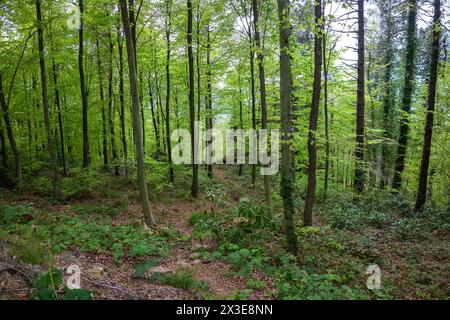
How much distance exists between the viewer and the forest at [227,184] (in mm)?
5398

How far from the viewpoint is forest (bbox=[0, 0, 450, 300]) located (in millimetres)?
5398

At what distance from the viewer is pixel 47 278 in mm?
3857

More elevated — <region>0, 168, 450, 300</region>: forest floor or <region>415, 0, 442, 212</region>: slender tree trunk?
<region>415, 0, 442, 212</region>: slender tree trunk

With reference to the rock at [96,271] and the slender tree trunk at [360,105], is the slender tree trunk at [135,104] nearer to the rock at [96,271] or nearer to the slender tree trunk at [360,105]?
the rock at [96,271]

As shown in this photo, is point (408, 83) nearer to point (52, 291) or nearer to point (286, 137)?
point (286, 137)

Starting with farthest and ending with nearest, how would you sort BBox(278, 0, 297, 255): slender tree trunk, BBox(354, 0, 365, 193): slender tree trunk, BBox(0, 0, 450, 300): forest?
BBox(354, 0, 365, 193): slender tree trunk
BBox(278, 0, 297, 255): slender tree trunk
BBox(0, 0, 450, 300): forest

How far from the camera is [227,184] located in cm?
1781

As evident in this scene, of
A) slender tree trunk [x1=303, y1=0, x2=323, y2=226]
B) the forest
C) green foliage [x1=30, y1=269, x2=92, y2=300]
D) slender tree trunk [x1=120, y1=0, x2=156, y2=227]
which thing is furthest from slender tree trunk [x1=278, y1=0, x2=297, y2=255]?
green foliage [x1=30, y1=269, x2=92, y2=300]

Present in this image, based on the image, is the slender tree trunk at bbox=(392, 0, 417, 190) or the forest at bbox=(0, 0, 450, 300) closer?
the forest at bbox=(0, 0, 450, 300)

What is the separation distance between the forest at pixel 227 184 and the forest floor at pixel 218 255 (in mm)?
46

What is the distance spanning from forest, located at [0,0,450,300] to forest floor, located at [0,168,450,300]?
0.05m

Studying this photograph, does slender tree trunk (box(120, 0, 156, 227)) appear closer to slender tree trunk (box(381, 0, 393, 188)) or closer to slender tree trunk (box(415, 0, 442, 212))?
slender tree trunk (box(415, 0, 442, 212))
